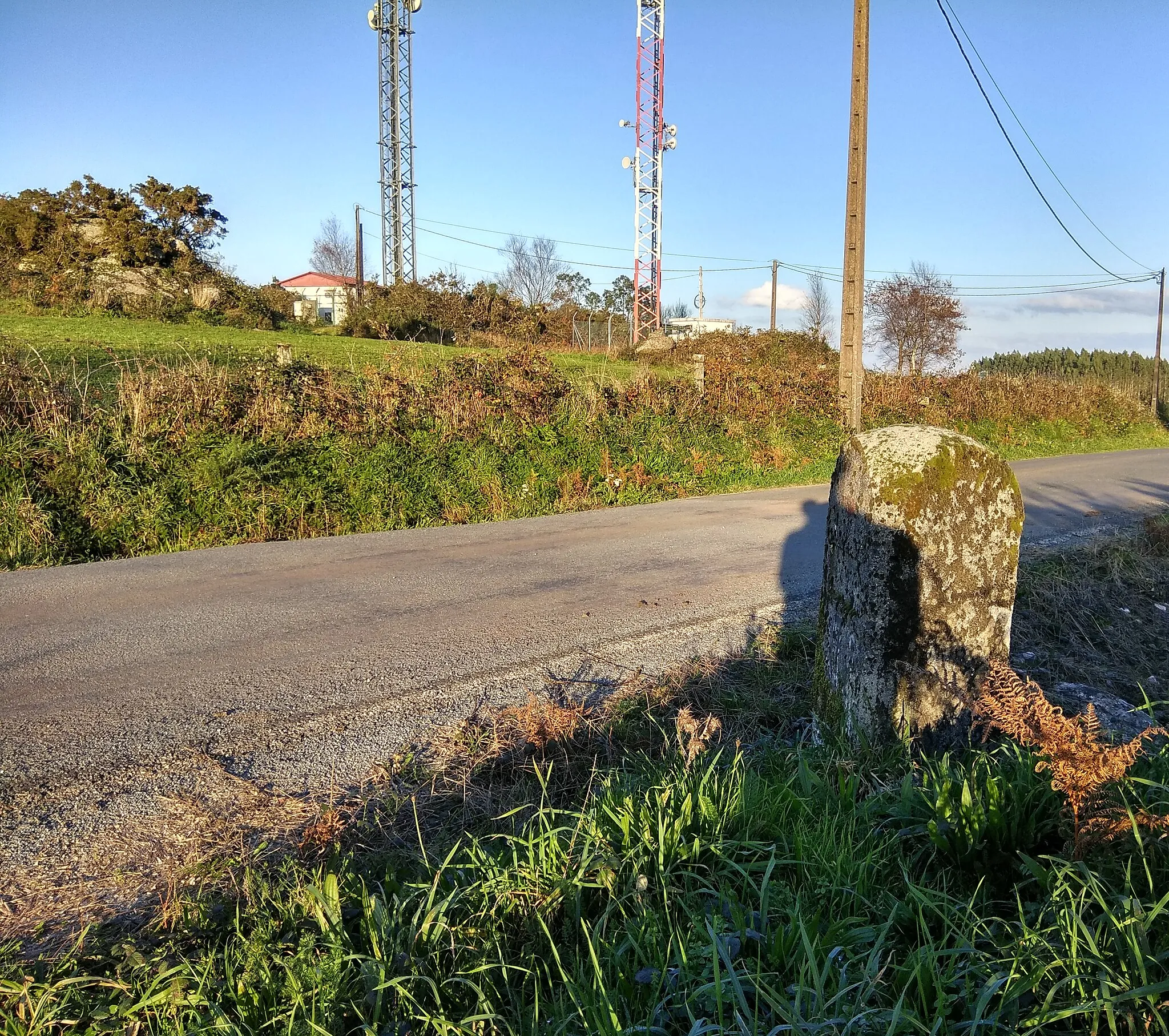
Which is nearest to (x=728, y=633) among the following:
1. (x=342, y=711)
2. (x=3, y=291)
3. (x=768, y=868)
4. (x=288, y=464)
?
(x=342, y=711)

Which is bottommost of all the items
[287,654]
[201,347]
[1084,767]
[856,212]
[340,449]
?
[287,654]

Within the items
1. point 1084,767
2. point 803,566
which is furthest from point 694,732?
point 803,566

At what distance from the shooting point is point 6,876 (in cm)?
277

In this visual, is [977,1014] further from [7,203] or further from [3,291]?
[7,203]

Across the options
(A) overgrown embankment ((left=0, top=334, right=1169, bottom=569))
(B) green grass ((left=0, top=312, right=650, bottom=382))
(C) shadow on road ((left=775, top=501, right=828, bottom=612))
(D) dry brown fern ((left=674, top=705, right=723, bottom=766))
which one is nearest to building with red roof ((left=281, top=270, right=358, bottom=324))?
(B) green grass ((left=0, top=312, right=650, bottom=382))

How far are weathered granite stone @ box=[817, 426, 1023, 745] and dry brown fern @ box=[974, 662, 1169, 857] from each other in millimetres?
590

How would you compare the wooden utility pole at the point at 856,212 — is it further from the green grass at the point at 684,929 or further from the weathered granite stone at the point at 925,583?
the green grass at the point at 684,929

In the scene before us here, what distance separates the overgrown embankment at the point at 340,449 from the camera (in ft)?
27.7

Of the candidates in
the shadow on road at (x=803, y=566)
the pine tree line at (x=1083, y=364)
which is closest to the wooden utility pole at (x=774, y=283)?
the pine tree line at (x=1083, y=364)

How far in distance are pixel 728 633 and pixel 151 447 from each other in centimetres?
646

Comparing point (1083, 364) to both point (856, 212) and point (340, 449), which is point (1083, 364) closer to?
point (856, 212)

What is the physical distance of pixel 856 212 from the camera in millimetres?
14492

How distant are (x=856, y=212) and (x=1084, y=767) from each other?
44.3ft

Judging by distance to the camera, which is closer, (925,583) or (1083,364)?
(925,583)
